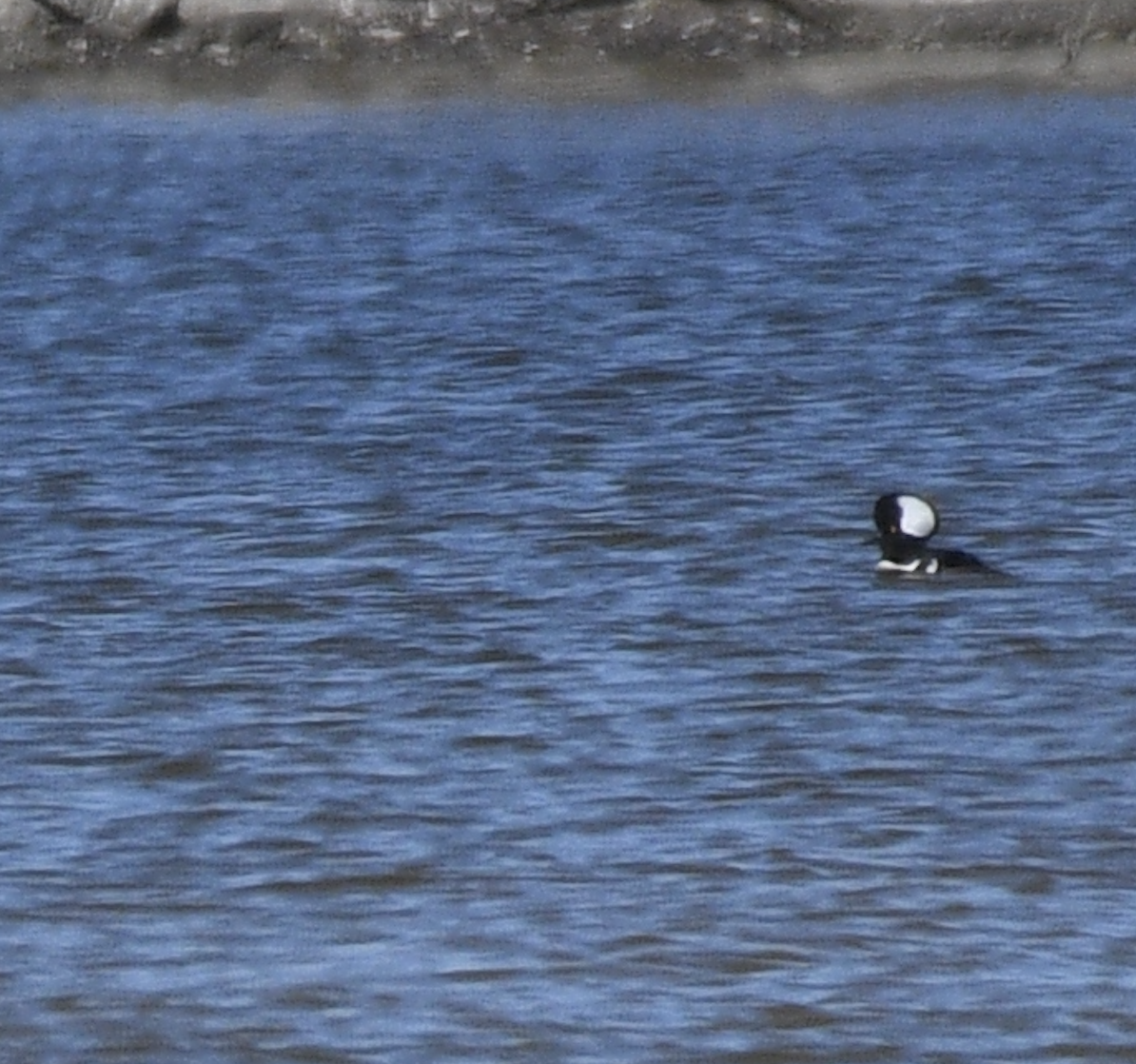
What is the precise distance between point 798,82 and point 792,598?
1394cm

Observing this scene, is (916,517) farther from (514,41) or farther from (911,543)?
(514,41)

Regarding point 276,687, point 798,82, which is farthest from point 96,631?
point 798,82

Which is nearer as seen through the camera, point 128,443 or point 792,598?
point 792,598

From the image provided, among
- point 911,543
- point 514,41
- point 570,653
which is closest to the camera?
point 570,653

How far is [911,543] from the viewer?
7.53 m

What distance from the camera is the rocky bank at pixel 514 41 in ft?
68.8

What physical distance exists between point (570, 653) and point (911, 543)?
105 cm

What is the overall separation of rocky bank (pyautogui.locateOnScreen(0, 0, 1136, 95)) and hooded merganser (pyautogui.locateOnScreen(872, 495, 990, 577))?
1362 cm

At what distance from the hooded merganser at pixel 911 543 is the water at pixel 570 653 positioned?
0.09m

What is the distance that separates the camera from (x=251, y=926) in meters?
5.11

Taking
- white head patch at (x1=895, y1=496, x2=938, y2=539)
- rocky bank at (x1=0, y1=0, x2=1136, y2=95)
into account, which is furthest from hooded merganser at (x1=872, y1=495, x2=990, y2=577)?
rocky bank at (x1=0, y1=0, x2=1136, y2=95)

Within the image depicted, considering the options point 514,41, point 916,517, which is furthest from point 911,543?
point 514,41

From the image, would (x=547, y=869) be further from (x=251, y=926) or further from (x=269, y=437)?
(x=269, y=437)

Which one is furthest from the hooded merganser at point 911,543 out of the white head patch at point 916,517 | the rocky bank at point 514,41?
the rocky bank at point 514,41
